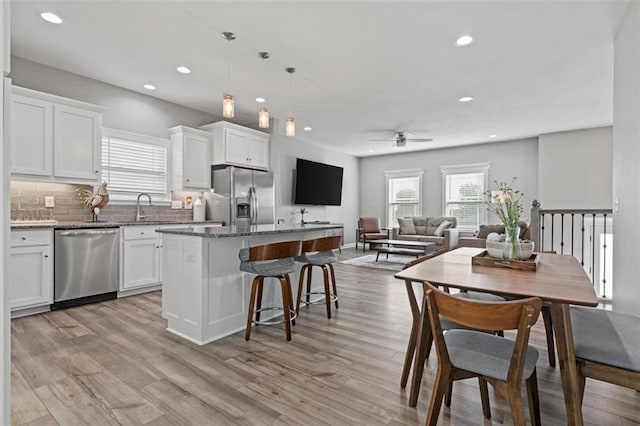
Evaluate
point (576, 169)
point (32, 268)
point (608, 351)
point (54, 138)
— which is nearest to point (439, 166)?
point (576, 169)

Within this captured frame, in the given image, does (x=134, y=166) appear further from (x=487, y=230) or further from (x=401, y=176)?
(x=401, y=176)

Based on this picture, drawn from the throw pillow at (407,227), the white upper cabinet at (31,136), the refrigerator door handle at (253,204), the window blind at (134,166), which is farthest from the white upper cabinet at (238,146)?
the throw pillow at (407,227)

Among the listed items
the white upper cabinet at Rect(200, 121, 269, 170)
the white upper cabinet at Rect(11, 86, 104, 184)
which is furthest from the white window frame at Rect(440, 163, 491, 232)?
the white upper cabinet at Rect(11, 86, 104, 184)

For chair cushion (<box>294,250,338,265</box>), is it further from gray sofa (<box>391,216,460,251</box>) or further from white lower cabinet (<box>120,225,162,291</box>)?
gray sofa (<box>391,216,460,251</box>)

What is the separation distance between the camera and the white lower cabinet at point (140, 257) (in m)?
4.14

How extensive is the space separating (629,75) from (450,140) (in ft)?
17.6

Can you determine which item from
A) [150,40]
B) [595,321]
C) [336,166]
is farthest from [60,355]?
[336,166]

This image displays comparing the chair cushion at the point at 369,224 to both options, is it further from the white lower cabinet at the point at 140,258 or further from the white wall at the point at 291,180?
the white lower cabinet at the point at 140,258

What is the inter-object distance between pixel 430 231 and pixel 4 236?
850 cm

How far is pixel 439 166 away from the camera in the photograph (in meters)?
8.86

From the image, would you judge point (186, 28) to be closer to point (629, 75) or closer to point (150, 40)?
point (150, 40)

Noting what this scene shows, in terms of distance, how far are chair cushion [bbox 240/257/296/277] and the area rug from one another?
351 cm

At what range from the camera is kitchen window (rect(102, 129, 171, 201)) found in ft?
14.7

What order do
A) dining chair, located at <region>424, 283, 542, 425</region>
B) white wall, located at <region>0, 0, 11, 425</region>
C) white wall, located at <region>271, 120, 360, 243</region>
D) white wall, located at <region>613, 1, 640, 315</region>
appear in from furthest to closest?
white wall, located at <region>271, 120, 360, 243</region>, white wall, located at <region>613, 1, 640, 315</region>, dining chair, located at <region>424, 283, 542, 425</region>, white wall, located at <region>0, 0, 11, 425</region>
